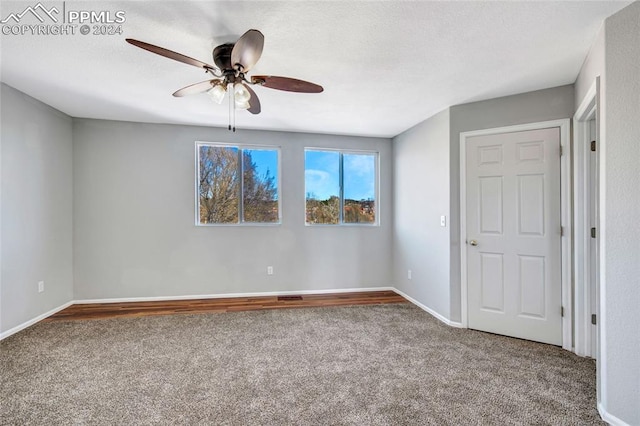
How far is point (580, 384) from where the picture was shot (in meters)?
2.12

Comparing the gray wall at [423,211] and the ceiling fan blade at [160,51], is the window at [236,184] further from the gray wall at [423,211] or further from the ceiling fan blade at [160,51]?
the ceiling fan blade at [160,51]

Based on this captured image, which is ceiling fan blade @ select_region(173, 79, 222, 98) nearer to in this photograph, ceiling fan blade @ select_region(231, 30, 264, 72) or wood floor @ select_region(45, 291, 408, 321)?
ceiling fan blade @ select_region(231, 30, 264, 72)

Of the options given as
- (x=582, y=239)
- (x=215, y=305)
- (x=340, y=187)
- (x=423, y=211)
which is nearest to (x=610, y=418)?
(x=582, y=239)

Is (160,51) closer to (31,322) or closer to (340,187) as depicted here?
(340,187)

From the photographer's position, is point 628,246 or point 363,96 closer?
point 628,246

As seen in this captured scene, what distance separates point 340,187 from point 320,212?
1.79ft

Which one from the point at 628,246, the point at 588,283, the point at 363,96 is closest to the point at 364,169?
the point at 363,96

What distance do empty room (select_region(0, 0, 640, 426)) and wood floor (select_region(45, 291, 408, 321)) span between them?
5 centimetres

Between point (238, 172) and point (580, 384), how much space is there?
14.2 ft

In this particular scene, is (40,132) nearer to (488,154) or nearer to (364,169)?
(364,169)

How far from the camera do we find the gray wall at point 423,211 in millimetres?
3430

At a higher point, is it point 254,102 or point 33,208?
point 254,102

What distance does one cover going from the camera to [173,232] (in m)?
4.15

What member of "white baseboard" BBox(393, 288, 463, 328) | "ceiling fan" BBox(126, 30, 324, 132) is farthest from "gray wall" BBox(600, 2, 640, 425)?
"ceiling fan" BBox(126, 30, 324, 132)
